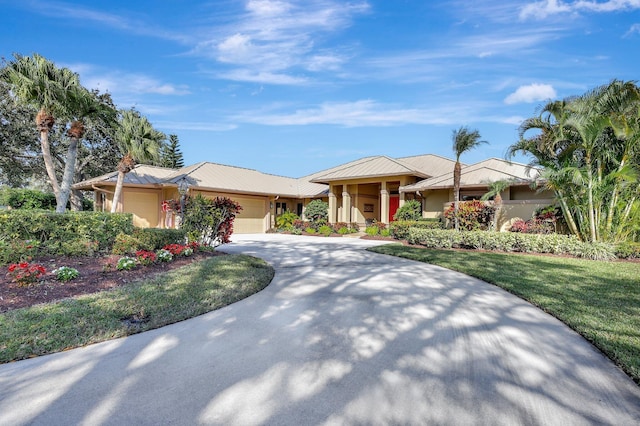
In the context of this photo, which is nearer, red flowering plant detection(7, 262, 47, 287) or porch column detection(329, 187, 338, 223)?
red flowering plant detection(7, 262, 47, 287)

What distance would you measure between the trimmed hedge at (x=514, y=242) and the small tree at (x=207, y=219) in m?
7.56

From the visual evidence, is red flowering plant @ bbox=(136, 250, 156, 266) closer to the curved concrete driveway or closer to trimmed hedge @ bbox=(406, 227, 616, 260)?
the curved concrete driveway

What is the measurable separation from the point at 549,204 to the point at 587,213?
9.73ft

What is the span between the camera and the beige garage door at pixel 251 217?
20875 mm

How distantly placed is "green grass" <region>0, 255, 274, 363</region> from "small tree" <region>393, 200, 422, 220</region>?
12.1m

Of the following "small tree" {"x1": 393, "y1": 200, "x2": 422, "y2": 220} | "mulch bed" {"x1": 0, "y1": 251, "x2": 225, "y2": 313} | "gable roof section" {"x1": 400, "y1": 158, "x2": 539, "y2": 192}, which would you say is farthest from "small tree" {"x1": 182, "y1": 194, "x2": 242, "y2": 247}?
"gable roof section" {"x1": 400, "y1": 158, "x2": 539, "y2": 192}

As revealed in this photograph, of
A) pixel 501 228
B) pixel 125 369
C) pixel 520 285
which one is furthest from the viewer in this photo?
pixel 501 228

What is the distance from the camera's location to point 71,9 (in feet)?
31.2

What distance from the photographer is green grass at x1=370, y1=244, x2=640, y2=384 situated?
3627 mm

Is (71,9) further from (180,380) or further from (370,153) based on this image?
(370,153)

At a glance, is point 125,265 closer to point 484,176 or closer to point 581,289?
point 581,289

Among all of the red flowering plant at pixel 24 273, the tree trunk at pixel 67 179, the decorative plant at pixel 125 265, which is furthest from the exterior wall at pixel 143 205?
the red flowering plant at pixel 24 273

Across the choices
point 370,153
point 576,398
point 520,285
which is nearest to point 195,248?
point 520,285

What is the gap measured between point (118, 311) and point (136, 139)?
39.4 ft
